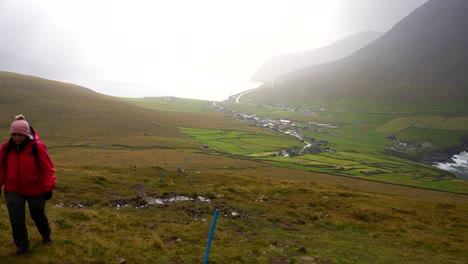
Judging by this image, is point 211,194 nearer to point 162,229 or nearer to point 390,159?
point 162,229

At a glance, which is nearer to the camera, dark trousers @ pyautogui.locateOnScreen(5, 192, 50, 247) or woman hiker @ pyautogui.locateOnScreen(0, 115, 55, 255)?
woman hiker @ pyautogui.locateOnScreen(0, 115, 55, 255)

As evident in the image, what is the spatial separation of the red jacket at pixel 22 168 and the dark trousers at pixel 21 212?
22 centimetres

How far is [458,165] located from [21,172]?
581 feet

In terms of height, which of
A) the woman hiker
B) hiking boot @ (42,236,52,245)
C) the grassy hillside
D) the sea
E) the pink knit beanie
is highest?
the pink knit beanie

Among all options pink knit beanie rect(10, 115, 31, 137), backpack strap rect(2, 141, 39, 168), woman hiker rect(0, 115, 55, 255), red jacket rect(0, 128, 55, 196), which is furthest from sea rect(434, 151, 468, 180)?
pink knit beanie rect(10, 115, 31, 137)

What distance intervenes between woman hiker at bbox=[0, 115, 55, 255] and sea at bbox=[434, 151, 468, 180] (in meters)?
146

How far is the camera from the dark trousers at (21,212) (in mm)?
10070

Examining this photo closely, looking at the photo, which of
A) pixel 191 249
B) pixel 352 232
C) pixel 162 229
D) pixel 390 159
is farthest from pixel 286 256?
pixel 390 159

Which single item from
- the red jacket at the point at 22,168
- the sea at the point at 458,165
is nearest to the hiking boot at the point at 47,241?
the red jacket at the point at 22,168

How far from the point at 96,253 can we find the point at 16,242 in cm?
292

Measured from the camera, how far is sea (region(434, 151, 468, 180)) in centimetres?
12512

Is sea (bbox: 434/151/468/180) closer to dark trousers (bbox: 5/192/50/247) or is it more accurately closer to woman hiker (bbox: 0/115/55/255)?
dark trousers (bbox: 5/192/50/247)

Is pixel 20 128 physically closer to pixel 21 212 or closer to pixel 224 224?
pixel 21 212

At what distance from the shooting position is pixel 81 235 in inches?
546
